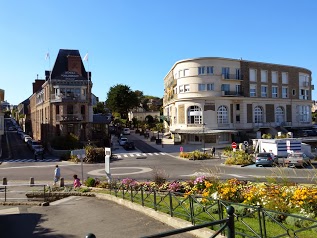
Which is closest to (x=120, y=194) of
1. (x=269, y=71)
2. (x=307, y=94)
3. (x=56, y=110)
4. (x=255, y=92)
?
(x=56, y=110)

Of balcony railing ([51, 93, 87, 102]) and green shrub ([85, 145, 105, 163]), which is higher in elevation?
balcony railing ([51, 93, 87, 102])

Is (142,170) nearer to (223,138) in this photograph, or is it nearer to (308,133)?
(223,138)

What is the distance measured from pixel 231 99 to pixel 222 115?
3.37 meters

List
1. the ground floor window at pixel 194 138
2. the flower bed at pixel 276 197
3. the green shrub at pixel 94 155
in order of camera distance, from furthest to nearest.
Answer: the ground floor window at pixel 194 138
the green shrub at pixel 94 155
the flower bed at pixel 276 197

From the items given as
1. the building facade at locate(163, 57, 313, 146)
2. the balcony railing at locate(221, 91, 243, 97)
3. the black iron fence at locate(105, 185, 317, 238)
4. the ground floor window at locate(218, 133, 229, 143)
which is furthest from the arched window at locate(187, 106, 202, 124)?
the black iron fence at locate(105, 185, 317, 238)

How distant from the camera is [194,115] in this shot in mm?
55250

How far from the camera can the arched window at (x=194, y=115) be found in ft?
180

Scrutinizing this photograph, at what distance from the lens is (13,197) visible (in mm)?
19359


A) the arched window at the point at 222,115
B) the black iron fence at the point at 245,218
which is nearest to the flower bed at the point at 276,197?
the black iron fence at the point at 245,218

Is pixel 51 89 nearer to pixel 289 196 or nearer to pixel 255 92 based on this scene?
pixel 255 92

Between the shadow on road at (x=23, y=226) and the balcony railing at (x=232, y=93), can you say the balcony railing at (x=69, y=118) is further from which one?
the shadow on road at (x=23, y=226)

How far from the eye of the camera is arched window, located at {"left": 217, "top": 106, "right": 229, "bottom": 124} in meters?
55.7

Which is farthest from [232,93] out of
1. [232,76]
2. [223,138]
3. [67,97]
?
[67,97]

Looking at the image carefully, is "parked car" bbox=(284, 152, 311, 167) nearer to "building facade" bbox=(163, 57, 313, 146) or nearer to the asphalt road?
the asphalt road
